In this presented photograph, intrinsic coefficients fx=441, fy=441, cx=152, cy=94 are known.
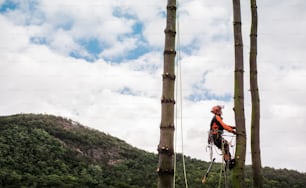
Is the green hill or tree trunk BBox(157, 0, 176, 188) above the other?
the green hill

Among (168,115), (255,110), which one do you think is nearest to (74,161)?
(255,110)

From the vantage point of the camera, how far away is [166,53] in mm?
6484

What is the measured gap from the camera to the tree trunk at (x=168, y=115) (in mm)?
6098

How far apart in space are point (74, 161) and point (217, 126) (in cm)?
3775

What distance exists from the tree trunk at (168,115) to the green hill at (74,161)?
Result: 24926 mm

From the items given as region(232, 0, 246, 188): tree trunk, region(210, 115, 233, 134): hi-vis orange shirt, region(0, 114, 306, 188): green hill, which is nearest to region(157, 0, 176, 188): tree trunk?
region(232, 0, 246, 188): tree trunk

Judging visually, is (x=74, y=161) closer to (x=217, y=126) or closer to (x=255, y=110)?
(x=255, y=110)

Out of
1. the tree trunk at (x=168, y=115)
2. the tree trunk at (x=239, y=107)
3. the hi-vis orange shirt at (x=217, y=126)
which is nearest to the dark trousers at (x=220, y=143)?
the hi-vis orange shirt at (x=217, y=126)

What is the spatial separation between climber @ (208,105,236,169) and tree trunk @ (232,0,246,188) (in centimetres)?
30

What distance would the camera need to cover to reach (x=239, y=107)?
934 cm

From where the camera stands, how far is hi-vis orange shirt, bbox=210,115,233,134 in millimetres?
Answer: 9560

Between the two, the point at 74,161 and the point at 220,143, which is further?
the point at 74,161

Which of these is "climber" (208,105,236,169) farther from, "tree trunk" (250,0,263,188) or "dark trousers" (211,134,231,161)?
"tree trunk" (250,0,263,188)

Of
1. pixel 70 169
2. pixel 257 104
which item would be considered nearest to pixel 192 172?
pixel 70 169
